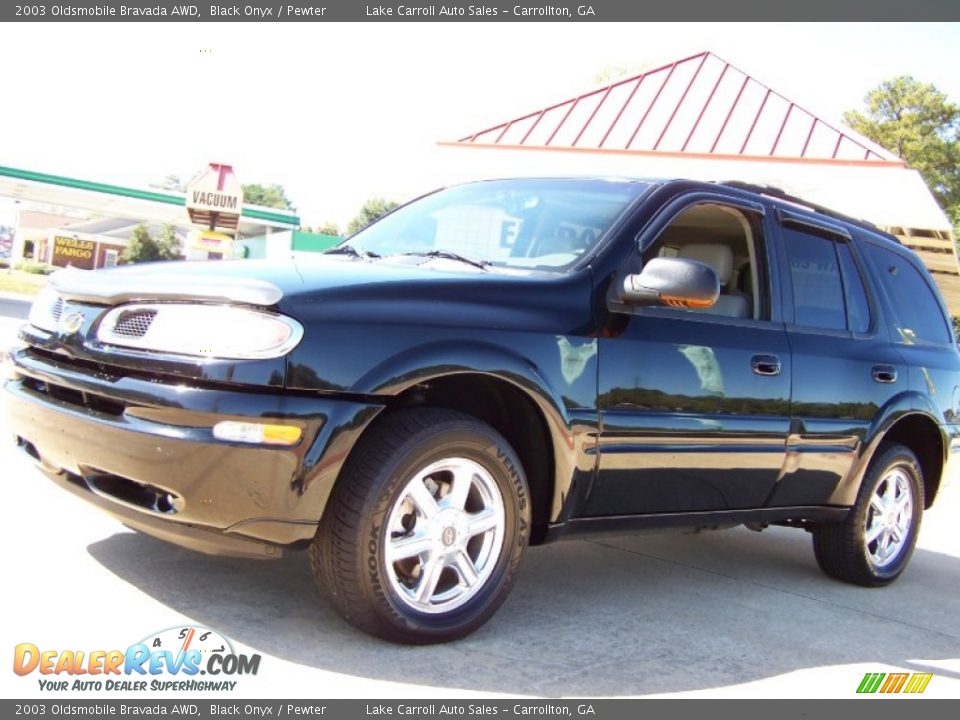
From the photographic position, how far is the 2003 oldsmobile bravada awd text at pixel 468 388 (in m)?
3.04

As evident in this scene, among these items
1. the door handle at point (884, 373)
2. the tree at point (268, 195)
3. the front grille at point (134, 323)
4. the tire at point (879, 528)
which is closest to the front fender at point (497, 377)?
the front grille at point (134, 323)

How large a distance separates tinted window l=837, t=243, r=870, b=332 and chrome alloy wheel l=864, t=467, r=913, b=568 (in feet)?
2.81

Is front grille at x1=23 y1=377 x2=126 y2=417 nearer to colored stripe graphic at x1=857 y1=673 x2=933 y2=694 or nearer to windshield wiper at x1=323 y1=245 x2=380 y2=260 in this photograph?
windshield wiper at x1=323 y1=245 x2=380 y2=260

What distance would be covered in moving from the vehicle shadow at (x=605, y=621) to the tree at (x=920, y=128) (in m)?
50.6

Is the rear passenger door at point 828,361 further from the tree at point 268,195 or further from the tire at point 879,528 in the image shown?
the tree at point 268,195

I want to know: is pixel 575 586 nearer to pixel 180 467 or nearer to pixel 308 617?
pixel 308 617

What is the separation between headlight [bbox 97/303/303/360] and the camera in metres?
3.01

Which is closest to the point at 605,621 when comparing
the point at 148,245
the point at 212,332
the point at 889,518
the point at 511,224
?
the point at 511,224

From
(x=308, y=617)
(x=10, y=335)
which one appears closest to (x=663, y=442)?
(x=308, y=617)

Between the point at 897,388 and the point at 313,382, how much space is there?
Answer: 347 cm

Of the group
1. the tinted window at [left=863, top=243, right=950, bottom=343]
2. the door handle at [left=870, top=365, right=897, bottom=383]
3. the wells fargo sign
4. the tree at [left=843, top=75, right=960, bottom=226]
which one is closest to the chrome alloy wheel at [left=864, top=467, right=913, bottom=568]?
the door handle at [left=870, top=365, right=897, bottom=383]

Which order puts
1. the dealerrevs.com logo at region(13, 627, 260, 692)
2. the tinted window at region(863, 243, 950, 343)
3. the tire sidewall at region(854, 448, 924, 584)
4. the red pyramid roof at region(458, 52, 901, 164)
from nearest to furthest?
the dealerrevs.com logo at region(13, 627, 260, 692) → the tire sidewall at region(854, 448, 924, 584) → the tinted window at region(863, 243, 950, 343) → the red pyramid roof at region(458, 52, 901, 164)

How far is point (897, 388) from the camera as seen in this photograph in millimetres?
5238

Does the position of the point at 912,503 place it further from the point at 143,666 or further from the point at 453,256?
the point at 143,666
